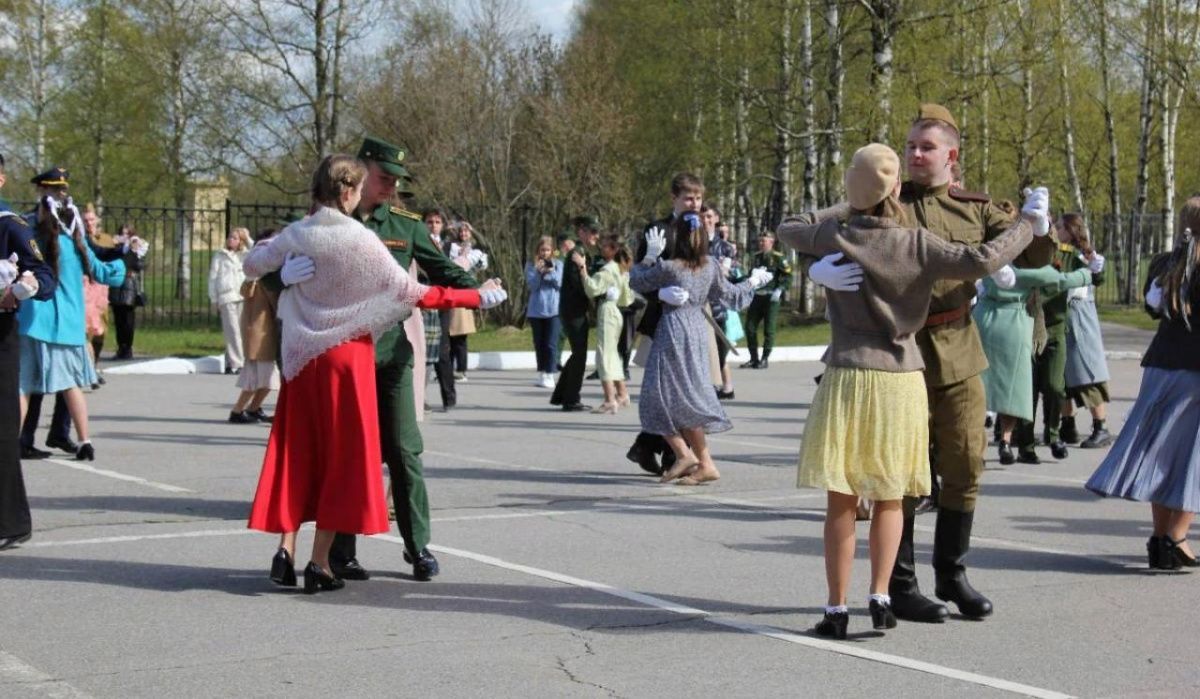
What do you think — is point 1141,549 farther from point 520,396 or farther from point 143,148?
point 143,148

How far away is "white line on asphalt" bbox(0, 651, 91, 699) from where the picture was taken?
18.2ft

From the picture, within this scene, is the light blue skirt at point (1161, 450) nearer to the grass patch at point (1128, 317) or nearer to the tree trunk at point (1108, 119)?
the grass patch at point (1128, 317)

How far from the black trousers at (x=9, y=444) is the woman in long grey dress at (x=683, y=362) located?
13.9ft

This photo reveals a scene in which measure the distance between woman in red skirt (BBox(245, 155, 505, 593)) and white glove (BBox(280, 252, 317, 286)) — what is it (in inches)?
1.3

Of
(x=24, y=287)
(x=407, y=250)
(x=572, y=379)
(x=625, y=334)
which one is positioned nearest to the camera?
(x=407, y=250)

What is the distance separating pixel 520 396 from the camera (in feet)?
61.7

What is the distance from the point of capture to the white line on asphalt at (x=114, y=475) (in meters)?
10.8

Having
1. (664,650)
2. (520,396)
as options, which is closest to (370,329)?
(664,650)

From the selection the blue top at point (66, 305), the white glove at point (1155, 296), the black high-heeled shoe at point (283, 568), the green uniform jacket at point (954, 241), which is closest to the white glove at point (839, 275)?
the green uniform jacket at point (954, 241)

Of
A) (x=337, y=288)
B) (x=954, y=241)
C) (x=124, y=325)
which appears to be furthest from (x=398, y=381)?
(x=124, y=325)

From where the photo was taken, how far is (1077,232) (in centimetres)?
1297

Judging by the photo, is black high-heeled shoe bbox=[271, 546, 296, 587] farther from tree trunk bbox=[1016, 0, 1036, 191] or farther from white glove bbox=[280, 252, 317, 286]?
tree trunk bbox=[1016, 0, 1036, 191]

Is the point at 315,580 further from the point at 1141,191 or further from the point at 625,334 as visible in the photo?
the point at 1141,191

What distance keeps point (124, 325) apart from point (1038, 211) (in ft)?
60.7
